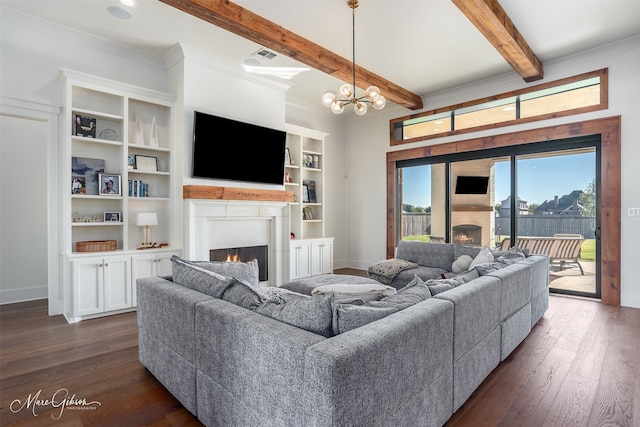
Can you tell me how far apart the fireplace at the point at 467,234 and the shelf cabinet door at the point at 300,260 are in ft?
8.27

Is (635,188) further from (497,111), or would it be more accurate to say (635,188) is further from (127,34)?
(127,34)

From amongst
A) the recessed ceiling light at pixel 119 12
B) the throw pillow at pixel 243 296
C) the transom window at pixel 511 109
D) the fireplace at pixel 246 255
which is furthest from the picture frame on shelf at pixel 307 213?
the throw pillow at pixel 243 296

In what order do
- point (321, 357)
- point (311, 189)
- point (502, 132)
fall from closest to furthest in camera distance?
point (321, 357) → point (502, 132) → point (311, 189)

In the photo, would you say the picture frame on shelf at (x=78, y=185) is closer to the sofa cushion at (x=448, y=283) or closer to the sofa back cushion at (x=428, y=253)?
the sofa cushion at (x=448, y=283)

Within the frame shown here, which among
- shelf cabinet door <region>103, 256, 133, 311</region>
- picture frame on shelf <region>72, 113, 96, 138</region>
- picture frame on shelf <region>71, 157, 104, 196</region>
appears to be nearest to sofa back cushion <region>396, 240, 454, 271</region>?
shelf cabinet door <region>103, 256, 133, 311</region>

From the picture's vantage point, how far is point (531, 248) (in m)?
4.92

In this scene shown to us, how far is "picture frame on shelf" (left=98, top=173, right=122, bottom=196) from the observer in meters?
3.93

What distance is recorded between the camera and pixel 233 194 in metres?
4.63

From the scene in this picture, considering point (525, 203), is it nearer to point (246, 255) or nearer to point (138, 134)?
point (246, 255)

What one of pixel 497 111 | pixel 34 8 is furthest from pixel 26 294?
pixel 497 111

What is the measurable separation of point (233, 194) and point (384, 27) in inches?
109

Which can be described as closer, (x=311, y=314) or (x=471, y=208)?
(x=311, y=314)

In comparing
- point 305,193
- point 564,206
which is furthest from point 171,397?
point 564,206

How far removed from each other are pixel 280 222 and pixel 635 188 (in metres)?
4.63
